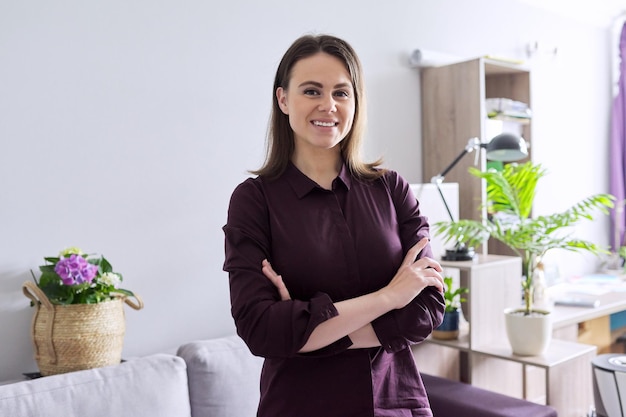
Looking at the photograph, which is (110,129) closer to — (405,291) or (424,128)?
(405,291)

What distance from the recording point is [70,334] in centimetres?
177

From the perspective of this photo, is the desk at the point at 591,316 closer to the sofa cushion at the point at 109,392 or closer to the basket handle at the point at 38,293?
the sofa cushion at the point at 109,392

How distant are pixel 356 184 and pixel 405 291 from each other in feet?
0.85

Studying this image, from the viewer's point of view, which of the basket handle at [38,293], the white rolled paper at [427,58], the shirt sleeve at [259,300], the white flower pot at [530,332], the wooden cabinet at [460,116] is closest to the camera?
the shirt sleeve at [259,300]

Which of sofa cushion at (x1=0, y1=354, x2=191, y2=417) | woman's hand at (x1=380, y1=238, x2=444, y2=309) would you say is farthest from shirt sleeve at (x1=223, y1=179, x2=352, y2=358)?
sofa cushion at (x1=0, y1=354, x2=191, y2=417)

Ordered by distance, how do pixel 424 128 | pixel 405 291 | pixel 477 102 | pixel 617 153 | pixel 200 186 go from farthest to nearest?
pixel 617 153, pixel 424 128, pixel 477 102, pixel 200 186, pixel 405 291

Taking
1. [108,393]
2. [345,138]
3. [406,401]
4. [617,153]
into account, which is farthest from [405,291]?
[617,153]

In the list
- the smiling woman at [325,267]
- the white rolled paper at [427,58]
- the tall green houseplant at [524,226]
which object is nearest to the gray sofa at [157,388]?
the smiling woman at [325,267]

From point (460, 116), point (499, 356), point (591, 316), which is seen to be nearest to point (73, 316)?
point (499, 356)

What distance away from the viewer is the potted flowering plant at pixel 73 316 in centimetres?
178

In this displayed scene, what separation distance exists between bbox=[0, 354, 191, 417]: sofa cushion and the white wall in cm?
35

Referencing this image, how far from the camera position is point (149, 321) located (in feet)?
7.24

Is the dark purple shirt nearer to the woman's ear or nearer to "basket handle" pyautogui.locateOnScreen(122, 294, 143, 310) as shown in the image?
the woman's ear

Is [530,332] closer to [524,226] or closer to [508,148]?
[524,226]
